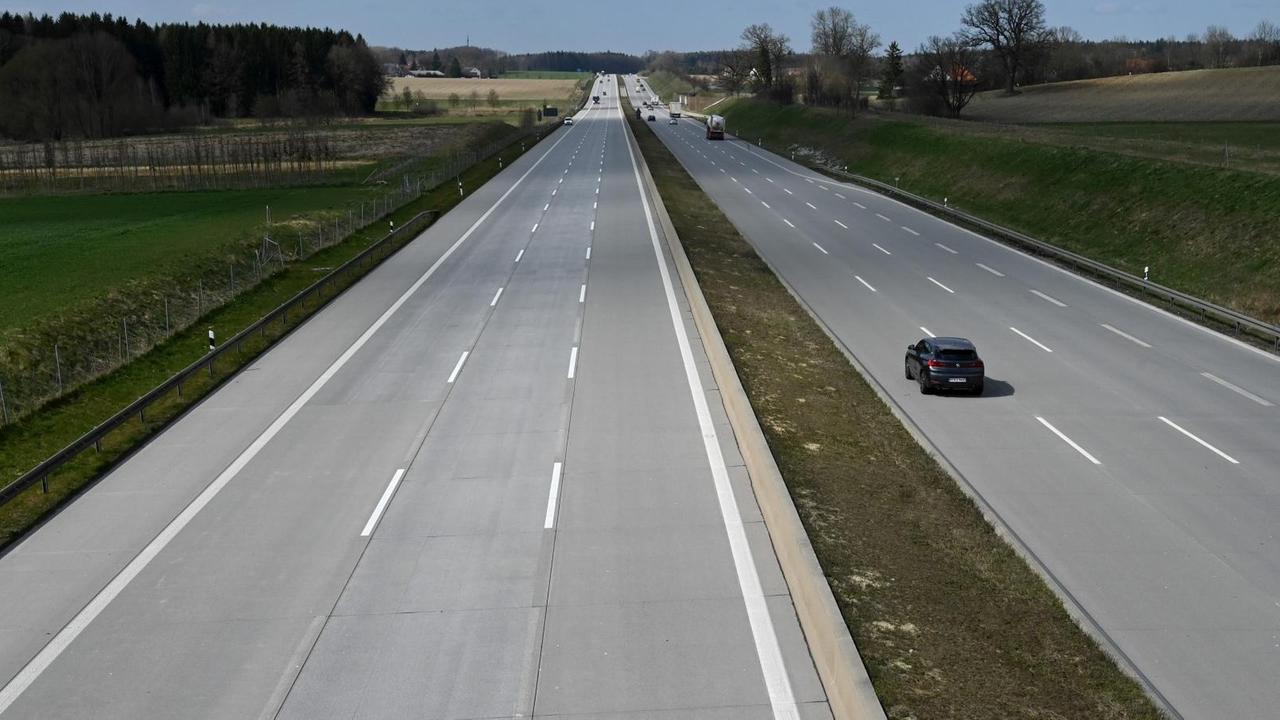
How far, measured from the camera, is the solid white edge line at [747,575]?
10.8 m

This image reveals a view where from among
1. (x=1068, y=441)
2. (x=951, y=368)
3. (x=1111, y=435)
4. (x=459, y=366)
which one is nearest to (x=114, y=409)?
(x=459, y=366)

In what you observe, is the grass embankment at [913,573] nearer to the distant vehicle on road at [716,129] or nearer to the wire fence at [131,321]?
the wire fence at [131,321]

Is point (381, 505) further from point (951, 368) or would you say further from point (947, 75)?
point (947, 75)

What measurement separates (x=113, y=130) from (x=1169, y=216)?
11333 centimetres

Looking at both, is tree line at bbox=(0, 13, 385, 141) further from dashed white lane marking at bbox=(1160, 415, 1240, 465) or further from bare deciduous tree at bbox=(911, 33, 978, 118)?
dashed white lane marking at bbox=(1160, 415, 1240, 465)

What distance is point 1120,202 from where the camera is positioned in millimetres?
46062

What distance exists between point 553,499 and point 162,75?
155399mm

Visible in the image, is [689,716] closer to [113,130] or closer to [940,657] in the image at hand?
[940,657]

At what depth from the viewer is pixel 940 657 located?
1147 cm

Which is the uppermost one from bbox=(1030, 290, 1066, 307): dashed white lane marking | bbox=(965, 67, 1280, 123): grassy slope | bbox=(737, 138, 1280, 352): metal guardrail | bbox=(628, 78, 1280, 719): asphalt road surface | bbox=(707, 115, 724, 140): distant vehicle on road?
bbox=(965, 67, 1280, 123): grassy slope

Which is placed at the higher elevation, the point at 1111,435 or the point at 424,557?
the point at 424,557

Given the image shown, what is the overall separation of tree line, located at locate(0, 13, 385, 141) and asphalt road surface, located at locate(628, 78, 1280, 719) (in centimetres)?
10087

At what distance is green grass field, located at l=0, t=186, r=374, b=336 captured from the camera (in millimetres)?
34531

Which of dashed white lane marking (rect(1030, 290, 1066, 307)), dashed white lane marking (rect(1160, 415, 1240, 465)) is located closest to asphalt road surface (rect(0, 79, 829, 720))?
dashed white lane marking (rect(1160, 415, 1240, 465))
